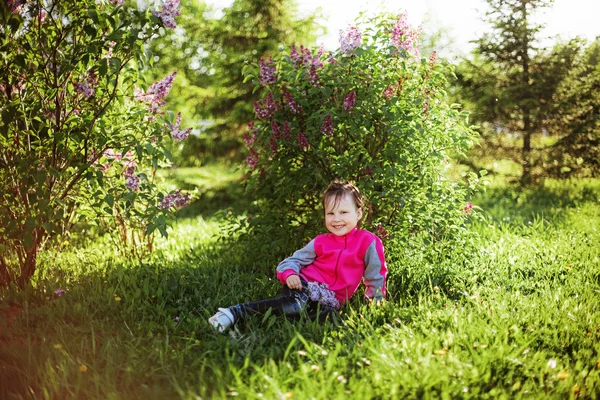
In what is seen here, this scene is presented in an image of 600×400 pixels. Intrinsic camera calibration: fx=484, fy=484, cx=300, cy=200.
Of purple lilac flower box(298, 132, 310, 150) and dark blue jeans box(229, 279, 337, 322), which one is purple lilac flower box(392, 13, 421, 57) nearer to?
purple lilac flower box(298, 132, 310, 150)

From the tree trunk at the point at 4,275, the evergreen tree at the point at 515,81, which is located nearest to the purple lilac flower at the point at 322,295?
the tree trunk at the point at 4,275

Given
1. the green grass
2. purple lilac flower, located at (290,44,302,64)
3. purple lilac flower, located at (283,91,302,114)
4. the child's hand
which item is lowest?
the green grass

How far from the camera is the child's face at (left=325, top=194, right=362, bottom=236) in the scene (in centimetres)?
310

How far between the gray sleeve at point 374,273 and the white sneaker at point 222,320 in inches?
34.6

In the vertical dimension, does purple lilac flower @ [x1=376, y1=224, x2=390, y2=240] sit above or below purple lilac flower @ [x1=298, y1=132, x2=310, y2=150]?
below

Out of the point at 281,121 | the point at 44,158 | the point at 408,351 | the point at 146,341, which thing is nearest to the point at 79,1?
the point at 44,158

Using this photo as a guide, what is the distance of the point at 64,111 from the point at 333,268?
211cm

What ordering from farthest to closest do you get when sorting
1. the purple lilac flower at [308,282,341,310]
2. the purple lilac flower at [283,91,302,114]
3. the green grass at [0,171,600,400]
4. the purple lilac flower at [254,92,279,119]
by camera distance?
the purple lilac flower at [254,92,279,119], the purple lilac flower at [283,91,302,114], the purple lilac flower at [308,282,341,310], the green grass at [0,171,600,400]

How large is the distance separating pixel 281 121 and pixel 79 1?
1622 mm

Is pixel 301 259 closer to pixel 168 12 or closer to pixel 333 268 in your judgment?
pixel 333 268

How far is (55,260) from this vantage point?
4.27m

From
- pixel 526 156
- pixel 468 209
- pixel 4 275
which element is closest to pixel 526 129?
pixel 526 156

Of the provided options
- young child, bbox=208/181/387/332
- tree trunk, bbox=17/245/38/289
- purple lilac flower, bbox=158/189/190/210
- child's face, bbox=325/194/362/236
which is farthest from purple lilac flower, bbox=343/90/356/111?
tree trunk, bbox=17/245/38/289

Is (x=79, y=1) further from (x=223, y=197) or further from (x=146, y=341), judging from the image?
(x=223, y=197)
